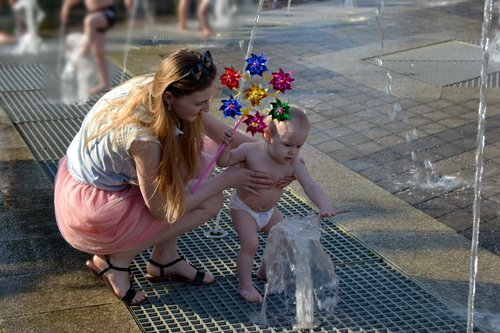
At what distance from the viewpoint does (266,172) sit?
3855 millimetres

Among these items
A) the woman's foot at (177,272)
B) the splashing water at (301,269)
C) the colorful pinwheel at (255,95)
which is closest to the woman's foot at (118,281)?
the woman's foot at (177,272)

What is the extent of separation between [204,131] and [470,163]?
212 centimetres

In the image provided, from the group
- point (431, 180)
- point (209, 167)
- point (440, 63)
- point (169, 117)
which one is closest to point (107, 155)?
point (169, 117)

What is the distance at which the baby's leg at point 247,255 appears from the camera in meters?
3.87

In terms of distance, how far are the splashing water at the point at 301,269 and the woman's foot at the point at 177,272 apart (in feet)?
1.00

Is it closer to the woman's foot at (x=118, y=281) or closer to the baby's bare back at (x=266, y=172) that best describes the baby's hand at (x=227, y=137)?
the baby's bare back at (x=266, y=172)

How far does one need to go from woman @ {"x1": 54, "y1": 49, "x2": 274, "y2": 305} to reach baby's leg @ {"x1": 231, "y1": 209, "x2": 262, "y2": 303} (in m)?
0.13

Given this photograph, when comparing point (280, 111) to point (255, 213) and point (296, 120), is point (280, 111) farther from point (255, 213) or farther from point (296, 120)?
point (255, 213)

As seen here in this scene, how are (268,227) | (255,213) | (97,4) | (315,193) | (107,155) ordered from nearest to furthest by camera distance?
(107,155)
(315,193)
(255,213)
(268,227)
(97,4)

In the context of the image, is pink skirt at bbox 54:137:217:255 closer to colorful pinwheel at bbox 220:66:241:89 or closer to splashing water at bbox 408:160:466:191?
colorful pinwheel at bbox 220:66:241:89

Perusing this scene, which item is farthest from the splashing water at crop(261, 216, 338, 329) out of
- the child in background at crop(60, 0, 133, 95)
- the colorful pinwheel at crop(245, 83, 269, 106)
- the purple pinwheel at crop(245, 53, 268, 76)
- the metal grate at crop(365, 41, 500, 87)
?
the metal grate at crop(365, 41, 500, 87)

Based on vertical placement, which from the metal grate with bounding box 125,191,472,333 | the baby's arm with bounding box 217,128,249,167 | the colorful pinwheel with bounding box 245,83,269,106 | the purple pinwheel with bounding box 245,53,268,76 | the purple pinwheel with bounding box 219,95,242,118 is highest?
the purple pinwheel with bounding box 245,53,268,76

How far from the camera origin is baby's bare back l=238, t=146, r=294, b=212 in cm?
387

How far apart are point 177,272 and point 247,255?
0.37 m
